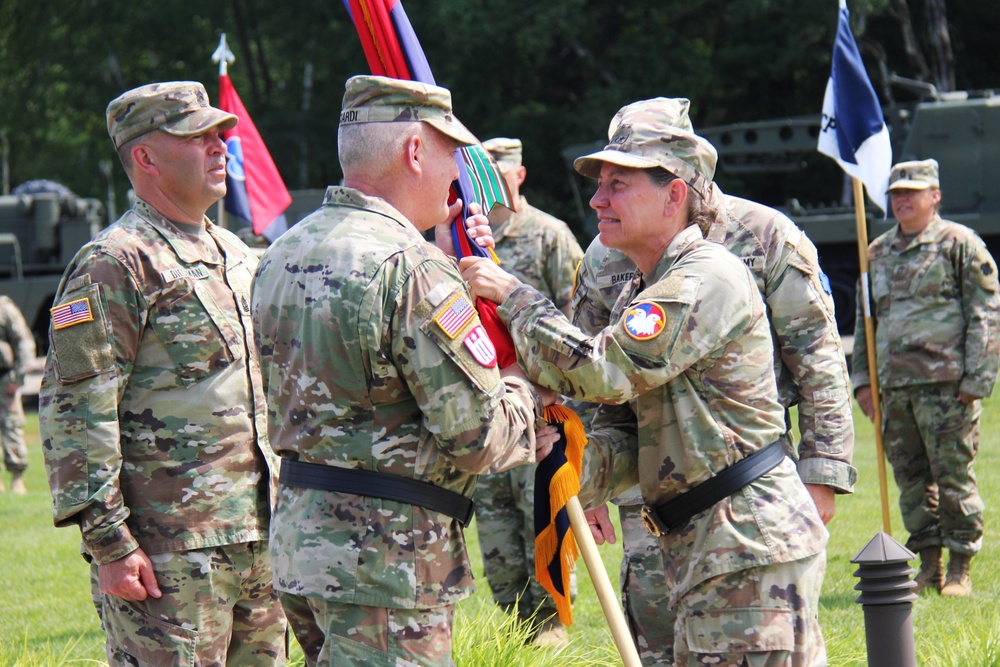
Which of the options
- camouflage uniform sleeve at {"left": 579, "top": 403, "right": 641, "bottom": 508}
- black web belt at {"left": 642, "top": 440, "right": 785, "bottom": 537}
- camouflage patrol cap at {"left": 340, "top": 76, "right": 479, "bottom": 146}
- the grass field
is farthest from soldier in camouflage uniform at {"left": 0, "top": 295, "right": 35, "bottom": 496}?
black web belt at {"left": 642, "top": 440, "right": 785, "bottom": 537}

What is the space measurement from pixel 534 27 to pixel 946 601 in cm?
2016

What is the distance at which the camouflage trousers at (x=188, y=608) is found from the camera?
12.3 feet

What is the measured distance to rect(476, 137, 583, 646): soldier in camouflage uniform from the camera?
668cm

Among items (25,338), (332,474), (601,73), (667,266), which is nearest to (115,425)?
(332,474)

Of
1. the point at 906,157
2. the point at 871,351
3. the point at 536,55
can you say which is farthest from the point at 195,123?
the point at 536,55

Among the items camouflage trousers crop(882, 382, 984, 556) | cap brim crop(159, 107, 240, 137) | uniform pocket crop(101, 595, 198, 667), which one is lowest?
camouflage trousers crop(882, 382, 984, 556)

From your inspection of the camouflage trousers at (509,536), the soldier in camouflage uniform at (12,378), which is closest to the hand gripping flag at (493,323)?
the camouflage trousers at (509,536)

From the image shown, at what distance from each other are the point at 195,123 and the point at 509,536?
3395mm

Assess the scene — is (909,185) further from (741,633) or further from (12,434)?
(12,434)

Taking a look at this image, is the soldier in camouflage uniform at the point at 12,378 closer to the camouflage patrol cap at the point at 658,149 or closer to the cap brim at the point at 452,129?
the camouflage patrol cap at the point at 658,149

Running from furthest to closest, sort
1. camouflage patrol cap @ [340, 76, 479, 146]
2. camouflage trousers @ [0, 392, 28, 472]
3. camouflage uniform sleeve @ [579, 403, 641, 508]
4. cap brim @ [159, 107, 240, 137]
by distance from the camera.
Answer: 1. camouflage trousers @ [0, 392, 28, 472]
2. cap brim @ [159, 107, 240, 137]
3. camouflage uniform sleeve @ [579, 403, 641, 508]
4. camouflage patrol cap @ [340, 76, 479, 146]

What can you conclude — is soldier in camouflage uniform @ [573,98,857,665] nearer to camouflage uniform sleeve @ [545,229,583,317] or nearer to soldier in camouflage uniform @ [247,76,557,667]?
soldier in camouflage uniform @ [247,76,557,667]

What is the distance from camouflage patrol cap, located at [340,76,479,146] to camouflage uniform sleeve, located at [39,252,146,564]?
1057mm

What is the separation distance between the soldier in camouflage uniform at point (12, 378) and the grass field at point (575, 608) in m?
0.43
